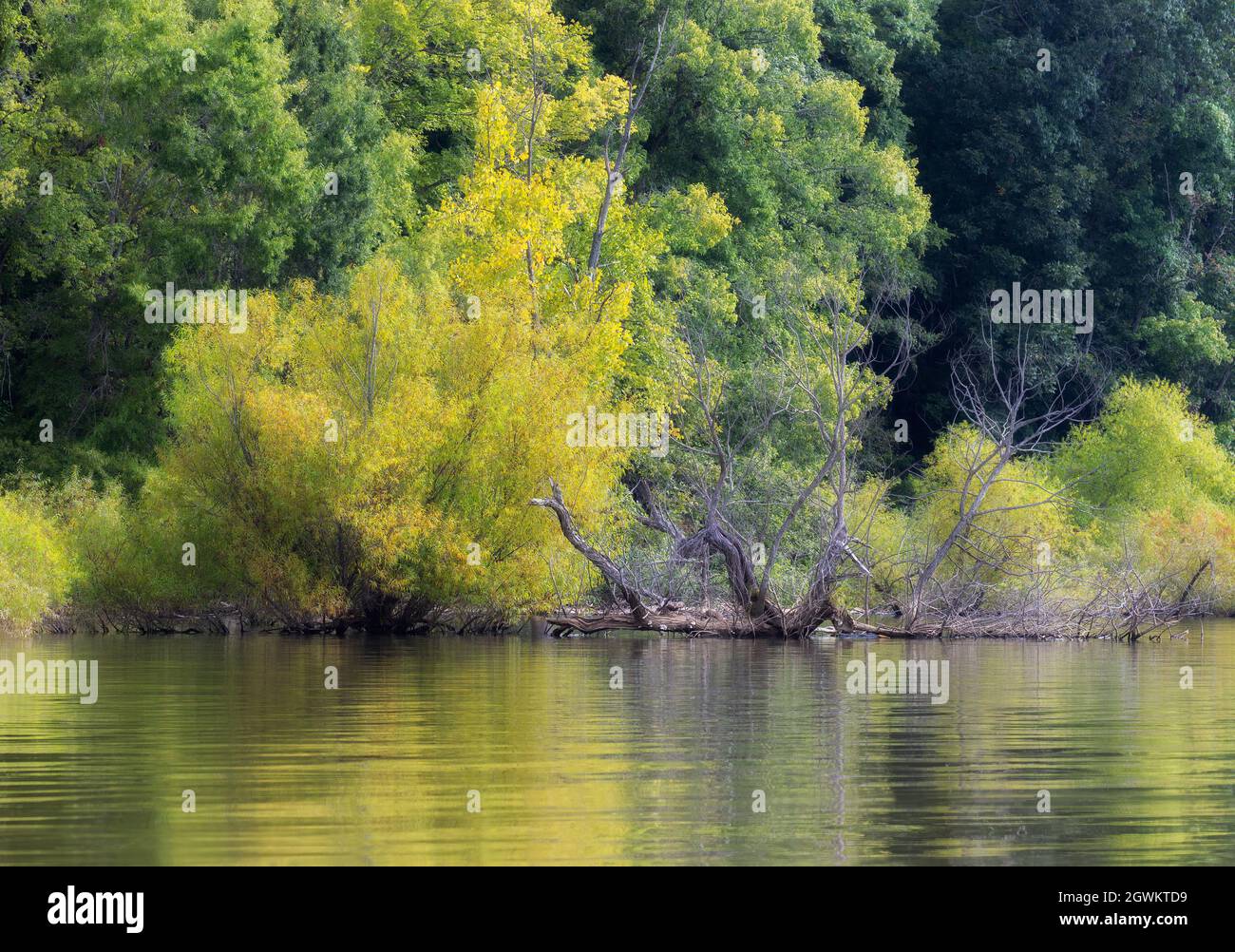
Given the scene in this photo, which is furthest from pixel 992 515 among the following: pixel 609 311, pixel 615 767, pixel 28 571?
pixel 615 767

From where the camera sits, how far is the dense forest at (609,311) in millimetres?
37062

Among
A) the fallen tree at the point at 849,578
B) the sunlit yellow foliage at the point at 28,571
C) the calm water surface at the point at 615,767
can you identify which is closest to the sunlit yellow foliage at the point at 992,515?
the fallen tree at the point at 849,578

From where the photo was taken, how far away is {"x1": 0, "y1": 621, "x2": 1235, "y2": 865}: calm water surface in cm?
1123

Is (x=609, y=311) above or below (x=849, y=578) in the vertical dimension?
above

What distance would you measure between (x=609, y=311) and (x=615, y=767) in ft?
85.5

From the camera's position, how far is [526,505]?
37.1 metres

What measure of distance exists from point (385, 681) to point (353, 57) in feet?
91.3

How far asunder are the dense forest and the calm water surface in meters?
9.69

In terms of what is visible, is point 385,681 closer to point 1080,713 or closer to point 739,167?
point 1080,713

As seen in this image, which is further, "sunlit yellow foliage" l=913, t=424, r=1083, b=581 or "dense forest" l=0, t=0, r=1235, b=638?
"dense forest" l=0, t=0, r=1235, b=638

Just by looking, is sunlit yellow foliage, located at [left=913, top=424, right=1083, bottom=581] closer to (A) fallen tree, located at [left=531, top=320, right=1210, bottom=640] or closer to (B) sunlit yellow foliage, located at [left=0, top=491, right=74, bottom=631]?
(A) fallen tree, located at [left=531, top=320, right=1210, bottom=640]

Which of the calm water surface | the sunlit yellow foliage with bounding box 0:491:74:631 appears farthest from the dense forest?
the calm water surface

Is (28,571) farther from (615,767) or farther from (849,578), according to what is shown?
(615,767)

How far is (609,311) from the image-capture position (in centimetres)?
4047
